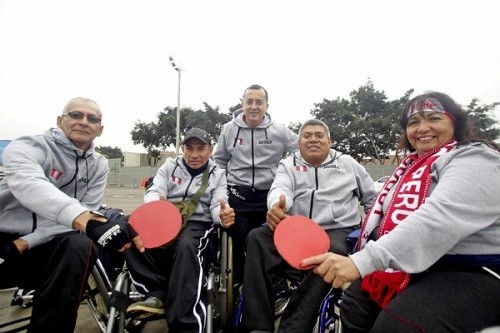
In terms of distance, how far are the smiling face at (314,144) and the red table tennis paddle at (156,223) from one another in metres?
1.22

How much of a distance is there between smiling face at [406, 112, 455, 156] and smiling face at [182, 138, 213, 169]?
5.92ft

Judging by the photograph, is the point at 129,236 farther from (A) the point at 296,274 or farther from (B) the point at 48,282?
(A) the point at 296,274

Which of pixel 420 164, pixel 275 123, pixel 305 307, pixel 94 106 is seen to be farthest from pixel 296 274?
pixel 94 106

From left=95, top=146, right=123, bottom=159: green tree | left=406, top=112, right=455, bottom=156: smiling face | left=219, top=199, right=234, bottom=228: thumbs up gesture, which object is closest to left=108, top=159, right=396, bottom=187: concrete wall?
left=95, top=146, right=123, bottom=159: green tree

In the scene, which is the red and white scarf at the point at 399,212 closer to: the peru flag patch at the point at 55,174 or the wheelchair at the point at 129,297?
the wheelchair at the point at 129,297

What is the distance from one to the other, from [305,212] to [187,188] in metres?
1.13

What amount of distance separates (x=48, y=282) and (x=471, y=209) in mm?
2177

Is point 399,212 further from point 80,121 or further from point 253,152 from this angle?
point 80,121

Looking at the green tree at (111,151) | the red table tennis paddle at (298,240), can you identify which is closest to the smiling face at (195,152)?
the red table tennis paddle at (298,240)

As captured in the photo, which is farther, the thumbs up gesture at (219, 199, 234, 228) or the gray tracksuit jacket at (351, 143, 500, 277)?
the thumbs up gesture at (219, 199, 234, 228)

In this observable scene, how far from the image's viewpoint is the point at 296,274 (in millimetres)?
2086

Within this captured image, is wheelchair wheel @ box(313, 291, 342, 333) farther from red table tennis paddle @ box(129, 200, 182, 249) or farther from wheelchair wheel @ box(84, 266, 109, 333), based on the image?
wheelchair wheel @ box(84, 266, 109, 333)

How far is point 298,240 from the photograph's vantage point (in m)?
1.59

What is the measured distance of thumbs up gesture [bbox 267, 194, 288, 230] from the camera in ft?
6.92
